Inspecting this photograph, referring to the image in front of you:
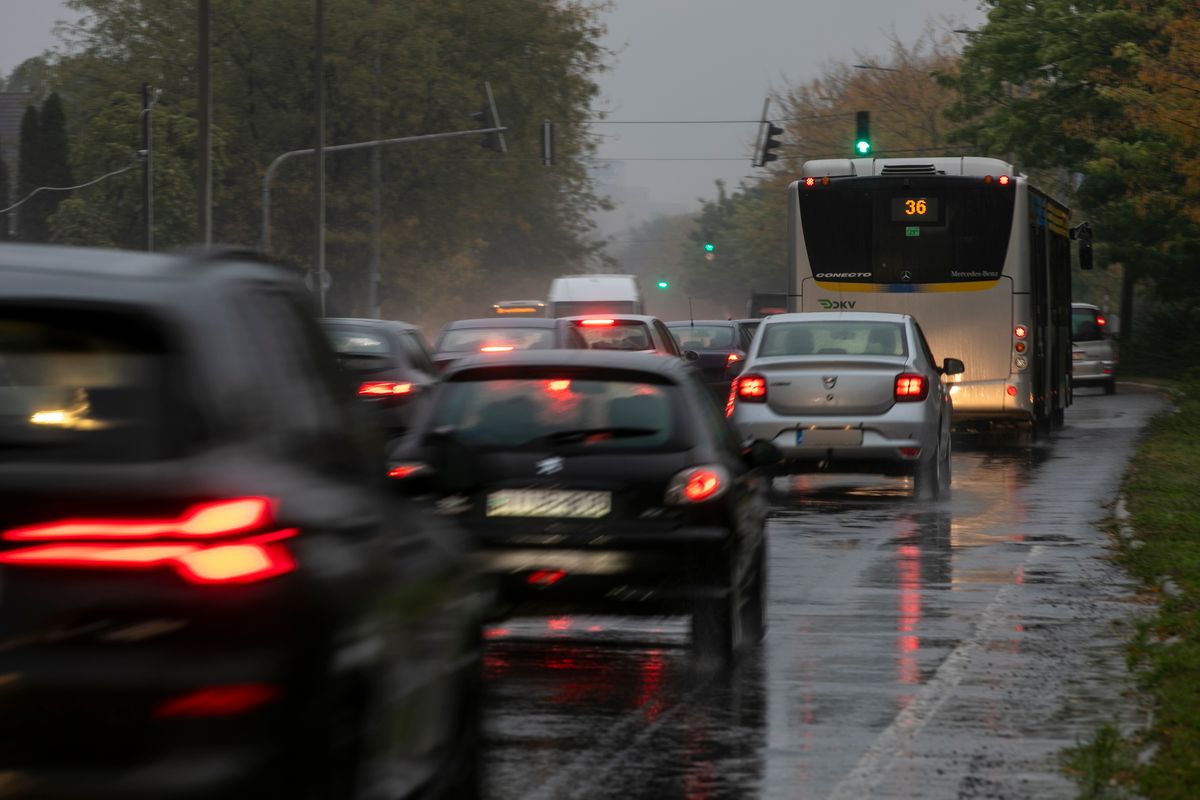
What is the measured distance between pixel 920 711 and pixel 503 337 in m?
18.0

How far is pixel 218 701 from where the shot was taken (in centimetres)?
430

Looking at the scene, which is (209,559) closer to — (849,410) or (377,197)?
(849,410)

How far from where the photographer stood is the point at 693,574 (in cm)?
980

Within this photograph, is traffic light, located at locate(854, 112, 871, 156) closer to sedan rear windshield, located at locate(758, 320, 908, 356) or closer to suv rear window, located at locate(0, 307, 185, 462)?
sedan rear windshield, located at locate(758, 320, 908, 356)

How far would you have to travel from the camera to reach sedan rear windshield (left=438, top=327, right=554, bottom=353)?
26312 millimetres

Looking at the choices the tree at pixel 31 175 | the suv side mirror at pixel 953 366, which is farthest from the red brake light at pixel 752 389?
the tree at pixel 31 175

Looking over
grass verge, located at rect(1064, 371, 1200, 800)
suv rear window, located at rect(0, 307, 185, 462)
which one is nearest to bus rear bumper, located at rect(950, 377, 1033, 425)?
grass verge, located at rect(1064, 371, 1200, 800)

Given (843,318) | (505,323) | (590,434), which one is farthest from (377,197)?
(590,434)

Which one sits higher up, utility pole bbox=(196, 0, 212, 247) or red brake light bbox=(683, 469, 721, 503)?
utility pole bbox=(196, 0, 212, 247)

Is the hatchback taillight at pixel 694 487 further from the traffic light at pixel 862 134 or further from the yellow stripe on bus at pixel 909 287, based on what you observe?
the traffic light at pixel 862 134

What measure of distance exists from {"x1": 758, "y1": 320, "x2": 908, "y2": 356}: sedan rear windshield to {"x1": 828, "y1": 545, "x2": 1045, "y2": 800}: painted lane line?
7.71 meters

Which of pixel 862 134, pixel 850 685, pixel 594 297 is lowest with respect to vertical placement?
pixel 850 685

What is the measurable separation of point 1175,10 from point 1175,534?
27.6 metres

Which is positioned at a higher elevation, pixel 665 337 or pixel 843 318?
pixel 843 318
